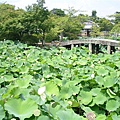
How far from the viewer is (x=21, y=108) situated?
140 cm

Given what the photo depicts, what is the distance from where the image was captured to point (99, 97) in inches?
95.0

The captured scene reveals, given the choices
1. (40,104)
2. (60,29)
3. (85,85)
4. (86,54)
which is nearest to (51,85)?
(40,104)

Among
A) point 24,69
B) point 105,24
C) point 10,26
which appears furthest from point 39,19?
point 105,24

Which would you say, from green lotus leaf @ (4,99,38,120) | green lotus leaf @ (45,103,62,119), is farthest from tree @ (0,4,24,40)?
green lotus leaf @ (4,99,38,120)

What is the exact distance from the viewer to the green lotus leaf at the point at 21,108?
136 centimetres

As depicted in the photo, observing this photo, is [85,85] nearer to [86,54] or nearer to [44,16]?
[86,54]

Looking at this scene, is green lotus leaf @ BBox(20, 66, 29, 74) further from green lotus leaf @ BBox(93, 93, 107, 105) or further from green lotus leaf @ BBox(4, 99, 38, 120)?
green lotus leaf @ BBox(4, 99, 38, 120)

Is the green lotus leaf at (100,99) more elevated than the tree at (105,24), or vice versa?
the tree at (105,24)

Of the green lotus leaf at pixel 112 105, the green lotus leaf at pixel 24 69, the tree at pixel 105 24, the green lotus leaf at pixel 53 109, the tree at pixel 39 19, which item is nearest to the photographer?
the green lotus leaf at pixel 53 109

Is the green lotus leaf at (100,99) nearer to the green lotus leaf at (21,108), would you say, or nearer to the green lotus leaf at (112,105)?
the green lotus leaf at (112,105)

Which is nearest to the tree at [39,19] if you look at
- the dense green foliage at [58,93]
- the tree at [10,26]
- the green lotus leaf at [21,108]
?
the tree at [10,26]

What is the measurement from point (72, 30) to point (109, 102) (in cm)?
2721

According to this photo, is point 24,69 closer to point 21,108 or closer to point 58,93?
point 58,93

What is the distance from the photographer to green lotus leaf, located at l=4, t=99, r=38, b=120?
4.47 ft
